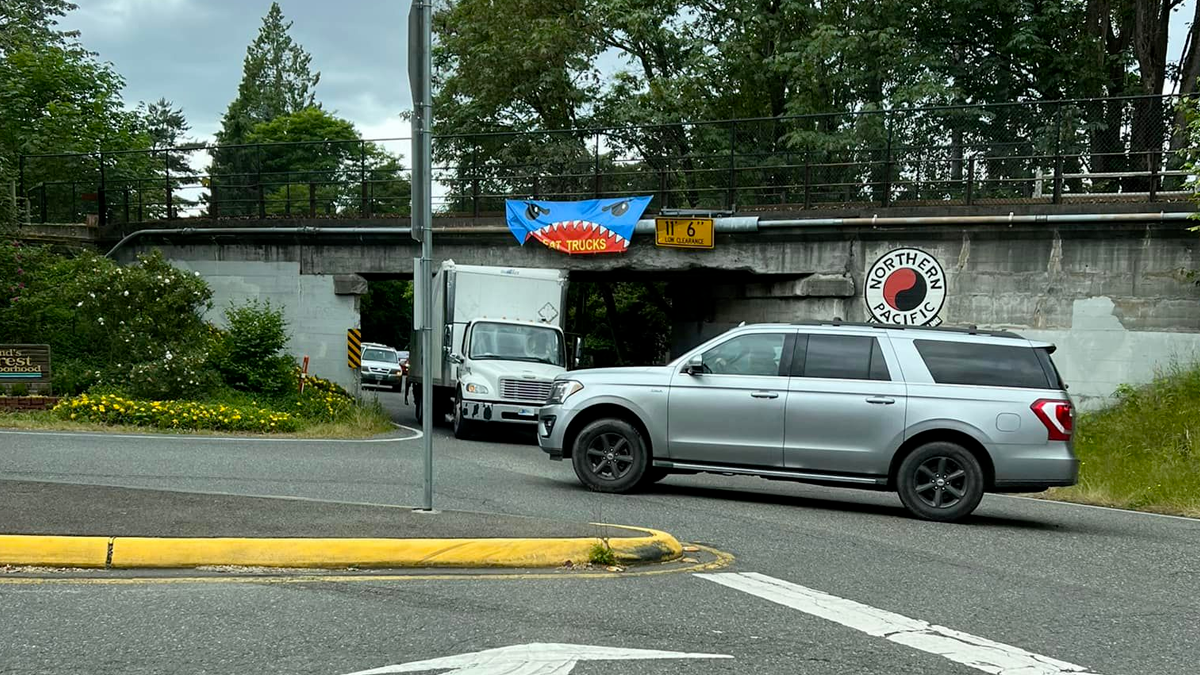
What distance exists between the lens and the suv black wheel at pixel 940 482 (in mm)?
11047

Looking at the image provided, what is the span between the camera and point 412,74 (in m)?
8.93

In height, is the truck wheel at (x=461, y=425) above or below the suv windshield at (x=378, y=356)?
below

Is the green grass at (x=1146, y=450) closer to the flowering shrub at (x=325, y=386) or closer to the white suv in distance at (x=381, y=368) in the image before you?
the flowering shrub at (x=325, y=386)

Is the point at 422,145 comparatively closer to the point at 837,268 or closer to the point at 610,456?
the point at 610,456

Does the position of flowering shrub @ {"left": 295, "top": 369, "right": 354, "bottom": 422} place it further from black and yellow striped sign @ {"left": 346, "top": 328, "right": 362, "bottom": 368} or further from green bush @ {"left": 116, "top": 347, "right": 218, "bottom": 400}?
green bush @ {"left": 116, "top": 347, "right": 218, "bottom": 400}

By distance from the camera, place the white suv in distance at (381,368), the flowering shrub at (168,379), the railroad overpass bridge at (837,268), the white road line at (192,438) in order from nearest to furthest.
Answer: the white road line at (192,438) < the railroad overpass bridge at (837,268) < the flowering shrub at (168,379) < the white suv in distance at (381,368)

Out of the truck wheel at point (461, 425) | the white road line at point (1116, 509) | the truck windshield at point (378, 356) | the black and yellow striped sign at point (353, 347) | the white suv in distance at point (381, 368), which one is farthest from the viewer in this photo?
the truck windshield at point (378, 356)

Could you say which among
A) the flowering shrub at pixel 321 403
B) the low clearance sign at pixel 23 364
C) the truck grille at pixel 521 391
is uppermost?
the low clearance sign at pixel 23 364

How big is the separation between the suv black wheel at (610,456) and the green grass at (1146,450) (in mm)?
5751

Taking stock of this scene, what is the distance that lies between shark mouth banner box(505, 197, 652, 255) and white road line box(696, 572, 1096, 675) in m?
17.0

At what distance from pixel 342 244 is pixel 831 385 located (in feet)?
57.8

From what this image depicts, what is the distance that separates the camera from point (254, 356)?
24.0m

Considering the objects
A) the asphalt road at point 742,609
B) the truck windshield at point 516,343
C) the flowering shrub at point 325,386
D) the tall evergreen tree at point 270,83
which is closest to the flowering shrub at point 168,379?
the flowering shrub at point 325,386

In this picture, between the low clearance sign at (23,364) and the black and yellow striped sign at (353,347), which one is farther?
the black and yellow striped sign at (353,347)
